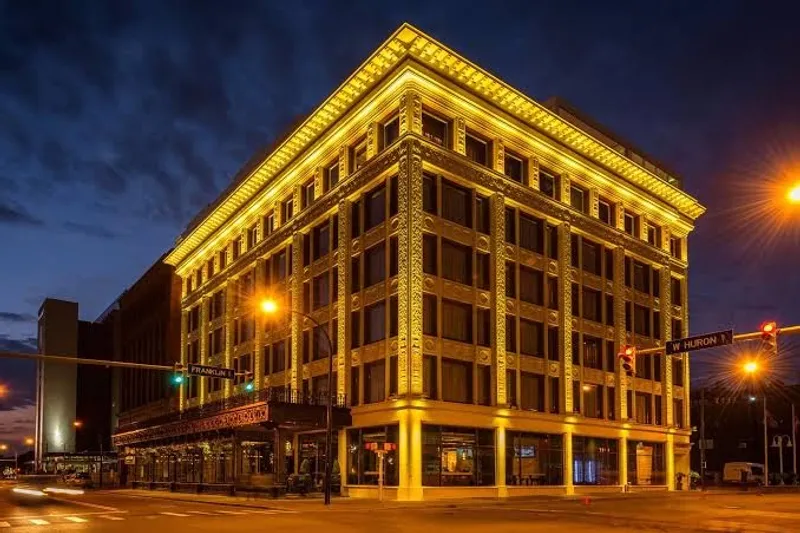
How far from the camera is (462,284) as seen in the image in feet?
154

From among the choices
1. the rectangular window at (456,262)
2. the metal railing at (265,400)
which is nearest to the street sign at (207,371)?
the metal railing at (265,400)

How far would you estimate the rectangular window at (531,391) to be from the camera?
49.8 metres

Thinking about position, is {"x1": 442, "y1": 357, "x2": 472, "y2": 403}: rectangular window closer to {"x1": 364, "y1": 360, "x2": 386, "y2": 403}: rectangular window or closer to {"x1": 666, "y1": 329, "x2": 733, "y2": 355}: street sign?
{"x1": 364, "y1": 360, "x2": 386, "y2": 403}: rectangular window

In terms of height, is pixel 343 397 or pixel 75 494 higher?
pixel 343 397

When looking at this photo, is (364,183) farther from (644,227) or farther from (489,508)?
(644,227)

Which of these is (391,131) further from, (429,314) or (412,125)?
(429,314)

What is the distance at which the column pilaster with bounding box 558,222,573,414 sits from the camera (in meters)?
52.6

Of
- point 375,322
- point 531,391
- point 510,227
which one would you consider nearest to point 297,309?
point 375,322

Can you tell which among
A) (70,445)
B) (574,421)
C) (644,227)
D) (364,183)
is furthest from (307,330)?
(70,445)

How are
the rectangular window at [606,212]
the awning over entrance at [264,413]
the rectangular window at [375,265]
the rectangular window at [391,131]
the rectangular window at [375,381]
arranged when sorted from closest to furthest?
the awning over entrance at [264,413] → the rectangular window at [375,381] → the rectangular window at [391,131] → the rectangular window at [375,265] → the rectangular window at [606,212]

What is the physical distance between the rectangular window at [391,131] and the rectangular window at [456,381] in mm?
12623

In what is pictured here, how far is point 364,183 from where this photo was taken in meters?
48.6

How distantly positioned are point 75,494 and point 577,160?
39668mm

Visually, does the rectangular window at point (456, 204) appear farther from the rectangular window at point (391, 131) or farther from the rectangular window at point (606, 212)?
the rectangular window at point (606, 212)
